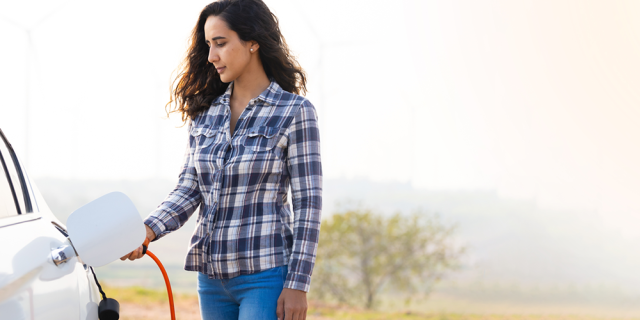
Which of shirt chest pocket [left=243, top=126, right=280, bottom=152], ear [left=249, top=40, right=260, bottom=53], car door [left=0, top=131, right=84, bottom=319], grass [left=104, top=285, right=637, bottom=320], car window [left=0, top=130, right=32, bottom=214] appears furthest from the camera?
grass [left=104, top=285, right=637, bottom=320]

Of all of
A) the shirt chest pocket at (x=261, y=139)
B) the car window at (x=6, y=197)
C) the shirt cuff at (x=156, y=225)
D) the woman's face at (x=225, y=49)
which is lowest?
the shirt cuff at (x=156, y=225)

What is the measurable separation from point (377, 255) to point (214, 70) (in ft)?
13.0

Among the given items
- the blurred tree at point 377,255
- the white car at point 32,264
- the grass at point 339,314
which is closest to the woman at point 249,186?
the white car at point 32,264

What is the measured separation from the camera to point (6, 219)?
1.15 meters

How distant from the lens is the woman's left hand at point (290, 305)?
134 cm

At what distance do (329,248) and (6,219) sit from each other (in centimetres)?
437

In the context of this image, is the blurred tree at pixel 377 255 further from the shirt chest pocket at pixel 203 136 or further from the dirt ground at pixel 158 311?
the shirt chest pocket at pixel 203 136

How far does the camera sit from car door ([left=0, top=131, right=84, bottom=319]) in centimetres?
93

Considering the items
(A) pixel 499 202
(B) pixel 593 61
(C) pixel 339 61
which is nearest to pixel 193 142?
(C) pixel 339 61

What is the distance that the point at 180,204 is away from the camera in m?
1.53

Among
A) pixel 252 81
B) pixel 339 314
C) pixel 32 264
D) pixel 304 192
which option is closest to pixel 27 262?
pixel 32 264

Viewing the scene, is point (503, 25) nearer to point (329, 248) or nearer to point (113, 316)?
point (329, 248)

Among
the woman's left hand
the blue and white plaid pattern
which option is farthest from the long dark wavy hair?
the woman's left hand

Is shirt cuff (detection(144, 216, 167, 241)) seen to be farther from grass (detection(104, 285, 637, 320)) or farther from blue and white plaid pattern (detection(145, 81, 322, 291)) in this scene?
grass (detection(104, 285, 637, 320))
